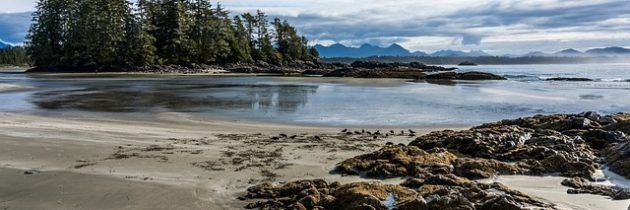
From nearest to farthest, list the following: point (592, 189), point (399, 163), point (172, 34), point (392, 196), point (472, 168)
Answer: point (392, 196), point (592, 189), point (472, 168), point (399, 163), point (172, 34)

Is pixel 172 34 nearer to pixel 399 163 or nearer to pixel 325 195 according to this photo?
pixel 399 163

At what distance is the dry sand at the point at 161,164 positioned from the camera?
6.77 meters

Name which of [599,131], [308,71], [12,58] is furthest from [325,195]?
[12,58]

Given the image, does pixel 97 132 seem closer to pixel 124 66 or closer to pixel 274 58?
pixel 124 66

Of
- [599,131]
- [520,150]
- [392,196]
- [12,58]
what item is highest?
[12,58]

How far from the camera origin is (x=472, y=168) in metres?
8.06

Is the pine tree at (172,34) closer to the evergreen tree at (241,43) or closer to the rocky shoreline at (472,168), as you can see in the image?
the evergreen tree at (241,43)

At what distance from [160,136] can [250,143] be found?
2.37m

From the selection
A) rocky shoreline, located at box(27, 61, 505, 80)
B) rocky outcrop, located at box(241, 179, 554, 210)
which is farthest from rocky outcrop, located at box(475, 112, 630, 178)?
rocky shoreline, located at box(27, 61, 505, 80)

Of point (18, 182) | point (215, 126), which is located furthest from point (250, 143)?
point (18, 182)

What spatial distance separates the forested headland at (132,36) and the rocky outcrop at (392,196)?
67.5 metres

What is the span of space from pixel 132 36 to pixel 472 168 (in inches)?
2782

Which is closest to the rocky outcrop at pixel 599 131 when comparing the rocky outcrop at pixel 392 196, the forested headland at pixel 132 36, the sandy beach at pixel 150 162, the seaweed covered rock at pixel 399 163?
the seaweed covered rock at pixel 399 163

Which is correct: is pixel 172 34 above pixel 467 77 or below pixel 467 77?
above
